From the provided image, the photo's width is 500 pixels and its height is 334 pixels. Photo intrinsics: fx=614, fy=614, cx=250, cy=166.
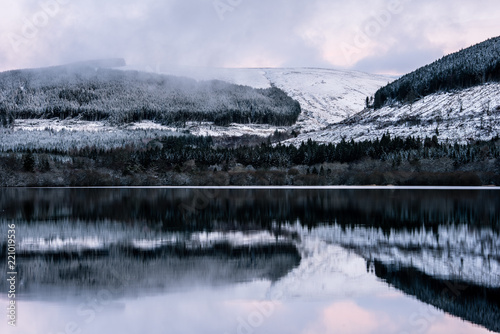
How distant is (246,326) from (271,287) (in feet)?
17.8

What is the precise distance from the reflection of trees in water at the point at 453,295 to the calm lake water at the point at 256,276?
4cm

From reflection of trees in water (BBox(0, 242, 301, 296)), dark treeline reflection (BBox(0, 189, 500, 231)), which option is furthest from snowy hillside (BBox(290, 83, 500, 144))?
reflection of trees in water (BBox(0, 242, 301, 296))

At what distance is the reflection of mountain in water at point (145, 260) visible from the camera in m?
25.5

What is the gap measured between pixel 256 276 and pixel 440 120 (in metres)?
148

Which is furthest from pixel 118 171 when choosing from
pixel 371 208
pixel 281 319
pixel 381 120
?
pixel 281 319

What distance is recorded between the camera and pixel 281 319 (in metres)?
20.0

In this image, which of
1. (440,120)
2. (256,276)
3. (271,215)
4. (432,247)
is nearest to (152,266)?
(256,276)

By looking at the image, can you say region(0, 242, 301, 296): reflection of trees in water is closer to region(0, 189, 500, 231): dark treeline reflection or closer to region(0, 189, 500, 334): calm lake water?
region(0, 189, 500, 334): calm lake water

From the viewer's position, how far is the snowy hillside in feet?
488

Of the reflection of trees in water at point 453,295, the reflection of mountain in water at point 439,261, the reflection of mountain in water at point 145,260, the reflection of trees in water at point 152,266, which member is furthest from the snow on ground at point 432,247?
the reflection of trees in water at point 152,266

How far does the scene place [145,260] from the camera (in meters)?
30.6

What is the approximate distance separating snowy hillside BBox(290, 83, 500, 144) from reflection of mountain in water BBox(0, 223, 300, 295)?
116230mm

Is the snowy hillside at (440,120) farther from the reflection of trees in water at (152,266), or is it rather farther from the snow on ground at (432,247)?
the reflection of trees in water at (152,266)

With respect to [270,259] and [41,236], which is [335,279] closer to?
[270,259]
